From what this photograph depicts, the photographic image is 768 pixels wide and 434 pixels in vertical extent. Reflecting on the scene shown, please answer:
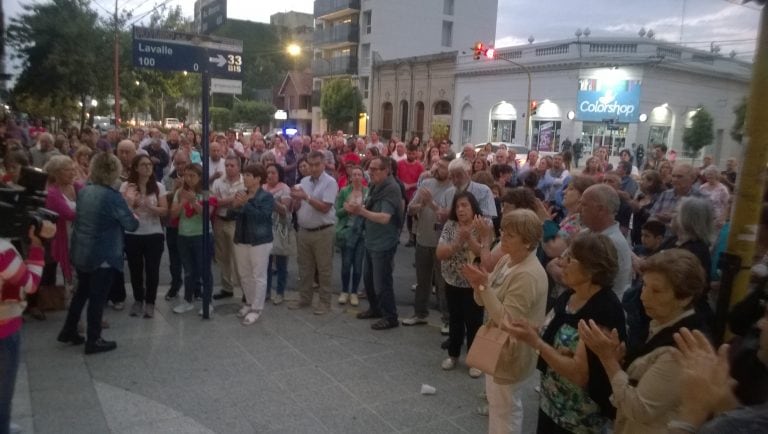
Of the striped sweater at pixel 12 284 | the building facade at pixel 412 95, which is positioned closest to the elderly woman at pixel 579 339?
the striped sweater at pixel 12 284

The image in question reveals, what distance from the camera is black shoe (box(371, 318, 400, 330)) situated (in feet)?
19.7

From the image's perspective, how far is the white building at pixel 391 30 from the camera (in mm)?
44188

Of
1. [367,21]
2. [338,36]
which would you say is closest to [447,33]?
[367,21]

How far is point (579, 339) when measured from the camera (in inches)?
106

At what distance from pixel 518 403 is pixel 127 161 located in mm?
6247

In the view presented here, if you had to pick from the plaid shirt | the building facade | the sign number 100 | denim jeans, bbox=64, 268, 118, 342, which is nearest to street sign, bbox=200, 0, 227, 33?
the sign number 100

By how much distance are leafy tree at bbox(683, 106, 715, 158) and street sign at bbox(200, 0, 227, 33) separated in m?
30.0

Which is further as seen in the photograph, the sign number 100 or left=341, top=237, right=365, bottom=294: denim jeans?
left=341, top=237, right=365, bottom=294: denim jeans

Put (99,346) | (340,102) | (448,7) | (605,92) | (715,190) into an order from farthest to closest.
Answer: (448,7)
(340,102)
(605,92)
(715,190)
(99,346)

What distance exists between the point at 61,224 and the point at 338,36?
4356 centimetres

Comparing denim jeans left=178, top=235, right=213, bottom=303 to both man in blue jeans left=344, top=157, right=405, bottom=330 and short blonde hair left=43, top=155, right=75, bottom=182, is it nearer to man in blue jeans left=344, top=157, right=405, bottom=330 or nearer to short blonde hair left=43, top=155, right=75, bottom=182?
short blonde hair left=43, top=155, right=75, bottom=182

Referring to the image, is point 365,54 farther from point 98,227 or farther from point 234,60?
point 98,227

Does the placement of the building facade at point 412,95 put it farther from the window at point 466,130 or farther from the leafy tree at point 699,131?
the leafy tree at point 699,131

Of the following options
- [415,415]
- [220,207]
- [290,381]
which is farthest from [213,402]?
[220,207]
